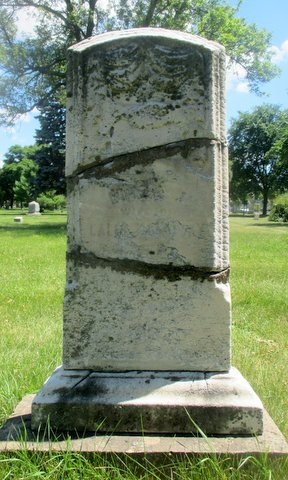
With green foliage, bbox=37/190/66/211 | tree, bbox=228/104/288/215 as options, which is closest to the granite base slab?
tree, bbox=228/104/288/215

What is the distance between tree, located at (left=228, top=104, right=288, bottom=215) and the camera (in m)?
55.7

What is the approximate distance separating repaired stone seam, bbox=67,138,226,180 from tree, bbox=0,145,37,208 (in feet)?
220

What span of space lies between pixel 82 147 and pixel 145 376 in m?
1.18

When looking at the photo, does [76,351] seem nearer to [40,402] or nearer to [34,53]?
[40,402]

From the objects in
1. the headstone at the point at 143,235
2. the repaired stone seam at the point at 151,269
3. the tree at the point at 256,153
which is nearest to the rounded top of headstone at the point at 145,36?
the headstone at the point at 143,235

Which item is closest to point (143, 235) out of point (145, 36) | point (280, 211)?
point (145, 36)

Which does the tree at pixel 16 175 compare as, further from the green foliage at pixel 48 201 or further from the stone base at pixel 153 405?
the stone base at pixel 153 405

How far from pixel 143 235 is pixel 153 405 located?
0.81 meters

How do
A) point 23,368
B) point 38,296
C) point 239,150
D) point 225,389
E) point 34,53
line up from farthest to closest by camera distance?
point 239,150
point 34,53
point 38,296
point 23,368
point 225,389

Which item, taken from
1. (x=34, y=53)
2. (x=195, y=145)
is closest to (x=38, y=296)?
(x=195, y=145)

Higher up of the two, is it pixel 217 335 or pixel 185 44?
pixel 185 44

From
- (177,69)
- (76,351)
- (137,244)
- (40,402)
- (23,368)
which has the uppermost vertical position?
(177,69)

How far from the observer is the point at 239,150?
57.7 m

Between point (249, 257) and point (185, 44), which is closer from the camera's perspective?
point (185, 44)
